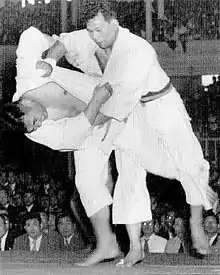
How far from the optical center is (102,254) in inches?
136

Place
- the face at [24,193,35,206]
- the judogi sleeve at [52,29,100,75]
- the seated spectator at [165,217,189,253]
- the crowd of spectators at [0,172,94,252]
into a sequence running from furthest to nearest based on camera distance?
the face at [24,193,35,206] < the crowd of spectators at [0,172,94,252] < the seated spectator at [165,217,189,253] < the judogi sleeve at [52,29,100,75]

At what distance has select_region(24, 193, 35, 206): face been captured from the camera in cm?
419

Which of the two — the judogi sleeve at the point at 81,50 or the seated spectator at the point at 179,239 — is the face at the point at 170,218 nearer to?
the seated spectator at the point at 179,239

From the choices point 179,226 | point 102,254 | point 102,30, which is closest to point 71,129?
point 102,30

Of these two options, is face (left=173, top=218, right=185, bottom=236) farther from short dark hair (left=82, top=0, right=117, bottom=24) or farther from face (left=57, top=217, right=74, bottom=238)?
short dark hair (left=82, top=0, right=117, bottom=24)

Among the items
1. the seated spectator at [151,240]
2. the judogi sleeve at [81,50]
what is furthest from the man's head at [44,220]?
the judogi sleeve at [81,50]

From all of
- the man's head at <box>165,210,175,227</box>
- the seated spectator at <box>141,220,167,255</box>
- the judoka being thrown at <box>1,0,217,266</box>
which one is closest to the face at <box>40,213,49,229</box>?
the seated spectator at <box>141,220,167,255</box>

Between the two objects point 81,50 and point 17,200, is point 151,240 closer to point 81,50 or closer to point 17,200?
Result: point 17,200

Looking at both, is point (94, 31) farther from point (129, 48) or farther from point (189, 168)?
point (189, 168)

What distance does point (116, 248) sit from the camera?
3.50 metres

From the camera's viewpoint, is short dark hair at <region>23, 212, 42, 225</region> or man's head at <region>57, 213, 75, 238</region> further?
short dark hair at <region>23, 212, 42, 225</region>

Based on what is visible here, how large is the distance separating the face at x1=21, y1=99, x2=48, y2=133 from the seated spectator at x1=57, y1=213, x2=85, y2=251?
27.0 inches

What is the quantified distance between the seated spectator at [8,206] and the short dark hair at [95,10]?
125 centimetres

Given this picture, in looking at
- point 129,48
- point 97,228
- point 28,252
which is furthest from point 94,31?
point 28,252
